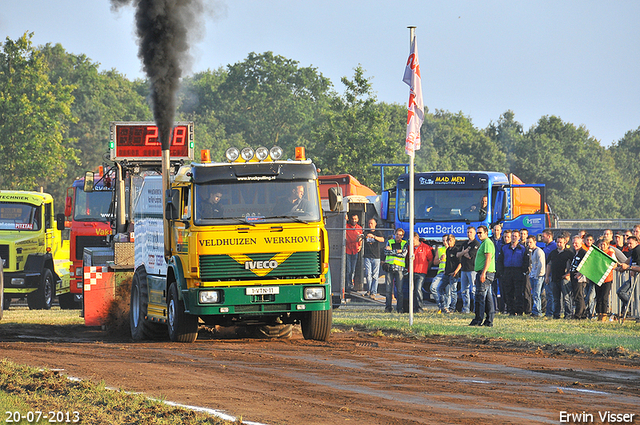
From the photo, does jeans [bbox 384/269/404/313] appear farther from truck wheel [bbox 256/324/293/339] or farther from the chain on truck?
the chain on truck

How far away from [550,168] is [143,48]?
73790 millimetres

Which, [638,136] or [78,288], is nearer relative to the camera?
[78,288]

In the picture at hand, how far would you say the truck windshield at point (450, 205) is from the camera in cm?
2456

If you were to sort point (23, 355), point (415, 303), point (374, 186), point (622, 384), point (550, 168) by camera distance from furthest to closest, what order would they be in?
point (550, 168) < point (374, 186) < point (415, 303) < point (23, 355) < point (622, 384)

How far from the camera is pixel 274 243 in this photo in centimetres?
1369

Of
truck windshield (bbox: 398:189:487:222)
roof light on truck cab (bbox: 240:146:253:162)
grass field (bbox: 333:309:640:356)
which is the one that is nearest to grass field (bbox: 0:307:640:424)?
grass field (bbox: 333:309:640:356)

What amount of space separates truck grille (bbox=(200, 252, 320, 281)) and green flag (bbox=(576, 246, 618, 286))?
7133 mm

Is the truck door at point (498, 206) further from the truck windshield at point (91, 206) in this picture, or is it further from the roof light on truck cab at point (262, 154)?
the roof light on truck cab at point (262, 154)

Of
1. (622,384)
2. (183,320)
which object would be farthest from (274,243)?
(622,384)

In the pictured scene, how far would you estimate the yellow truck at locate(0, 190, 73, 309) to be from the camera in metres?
24.5

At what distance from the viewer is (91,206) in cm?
2534

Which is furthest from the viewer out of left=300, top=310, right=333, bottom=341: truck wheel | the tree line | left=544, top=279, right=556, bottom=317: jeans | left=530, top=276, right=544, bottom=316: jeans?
the tree line

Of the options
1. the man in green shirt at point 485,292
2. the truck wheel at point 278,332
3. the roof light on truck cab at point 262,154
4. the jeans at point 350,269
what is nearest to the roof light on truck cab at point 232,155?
the roof light on truck cab at point 262,154

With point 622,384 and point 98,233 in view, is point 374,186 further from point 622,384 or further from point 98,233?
point 622,384
